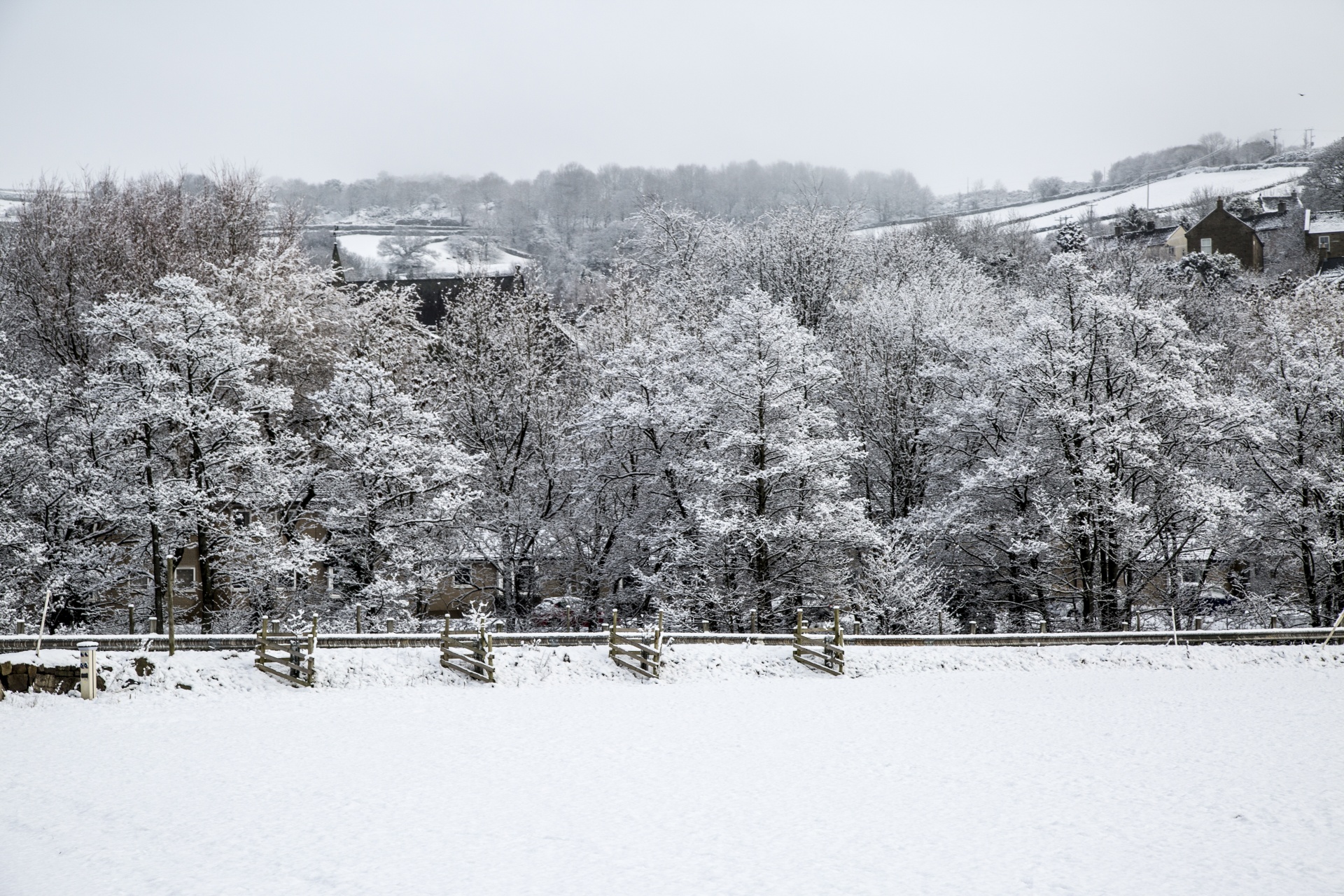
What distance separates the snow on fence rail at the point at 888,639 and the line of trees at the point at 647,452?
274 cm

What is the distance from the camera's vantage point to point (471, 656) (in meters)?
Result: 23.9

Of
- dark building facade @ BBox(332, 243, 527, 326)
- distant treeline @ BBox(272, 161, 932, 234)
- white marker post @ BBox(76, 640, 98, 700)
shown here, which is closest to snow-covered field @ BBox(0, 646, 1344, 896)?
white marker post @ BBox(76, 640, 98, 700)

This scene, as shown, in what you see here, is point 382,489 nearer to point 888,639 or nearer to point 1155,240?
point 888,639

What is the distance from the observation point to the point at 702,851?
12.9 metres

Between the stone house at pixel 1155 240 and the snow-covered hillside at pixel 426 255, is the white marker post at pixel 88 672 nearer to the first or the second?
the stone house at pixel 1155 240

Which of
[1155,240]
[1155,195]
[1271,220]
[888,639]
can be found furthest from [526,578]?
[1155,195]

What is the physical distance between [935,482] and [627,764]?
70.2 ft

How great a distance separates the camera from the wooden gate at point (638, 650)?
2425cm

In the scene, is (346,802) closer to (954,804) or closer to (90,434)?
(954,804)

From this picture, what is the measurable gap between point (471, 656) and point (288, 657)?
13.8ft

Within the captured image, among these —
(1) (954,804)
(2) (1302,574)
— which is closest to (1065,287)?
(2) (1302,574)

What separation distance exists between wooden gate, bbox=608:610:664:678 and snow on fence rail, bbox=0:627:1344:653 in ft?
2.74

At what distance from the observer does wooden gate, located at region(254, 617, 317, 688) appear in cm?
2247

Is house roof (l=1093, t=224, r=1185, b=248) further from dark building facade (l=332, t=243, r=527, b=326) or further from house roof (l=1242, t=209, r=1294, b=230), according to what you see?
dark building facade (l=332, t=243, r=527, b=326)
